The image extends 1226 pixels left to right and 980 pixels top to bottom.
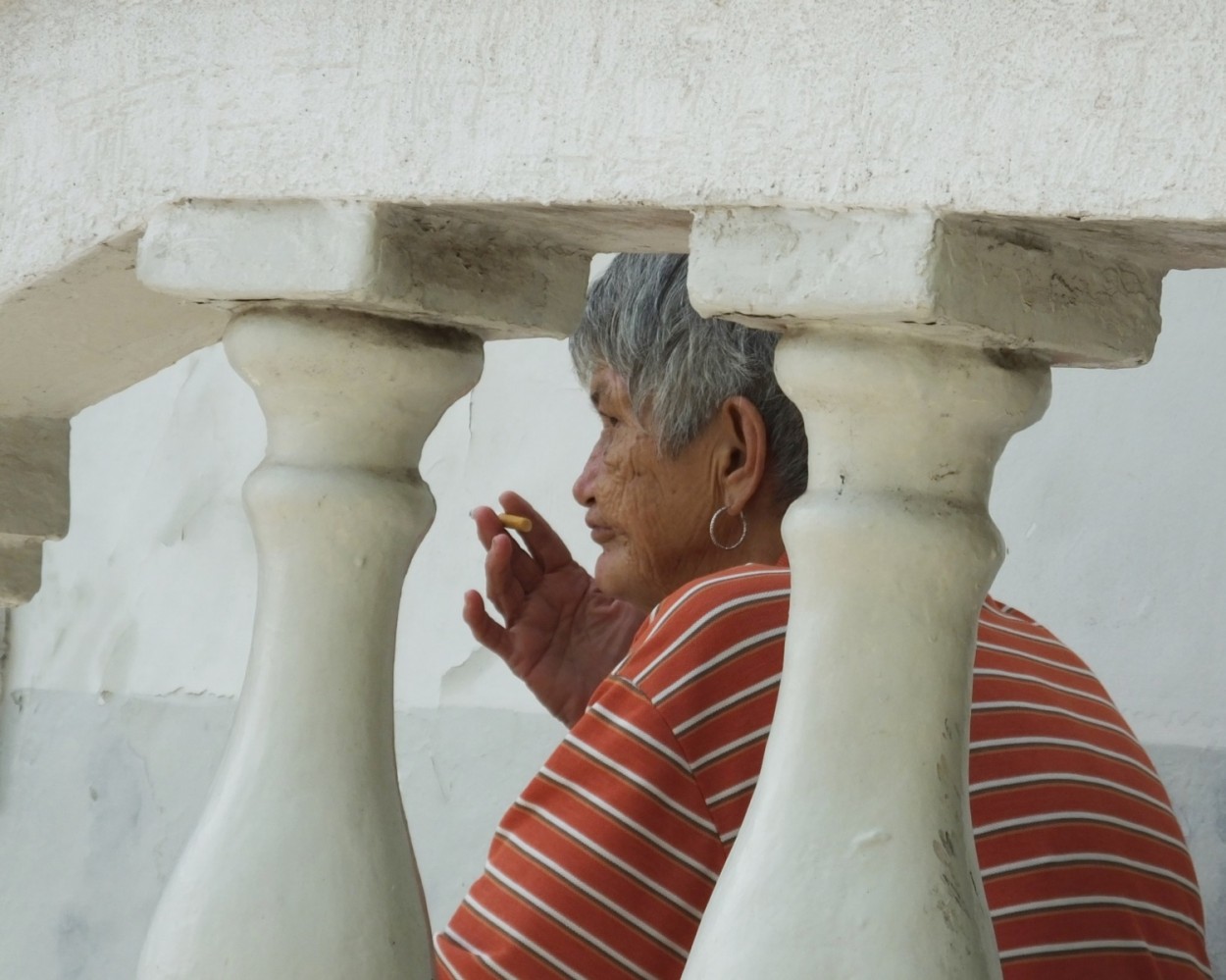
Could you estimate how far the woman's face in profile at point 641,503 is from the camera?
177cm

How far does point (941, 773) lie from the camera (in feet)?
2.68

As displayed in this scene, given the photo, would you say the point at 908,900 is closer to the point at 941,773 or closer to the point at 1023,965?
the point at 941,773

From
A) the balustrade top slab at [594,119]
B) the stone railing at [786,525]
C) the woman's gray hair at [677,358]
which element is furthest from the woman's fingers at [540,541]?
the stone railing at [786,525]

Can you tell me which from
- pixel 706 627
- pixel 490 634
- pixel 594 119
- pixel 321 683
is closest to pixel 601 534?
pixel 490 634

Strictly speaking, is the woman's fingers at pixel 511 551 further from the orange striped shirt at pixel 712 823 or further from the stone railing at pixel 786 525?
the stone railing at pixel 786 525

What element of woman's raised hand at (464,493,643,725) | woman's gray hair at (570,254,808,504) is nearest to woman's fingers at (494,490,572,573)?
woman's raised hand at (464,493,643,725)

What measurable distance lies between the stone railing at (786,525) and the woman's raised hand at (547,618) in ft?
2.95

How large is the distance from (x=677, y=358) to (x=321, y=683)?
32.6 inches

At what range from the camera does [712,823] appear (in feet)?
4.12

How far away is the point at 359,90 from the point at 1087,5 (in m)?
0.39

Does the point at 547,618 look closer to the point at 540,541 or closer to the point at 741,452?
the point at 540,541

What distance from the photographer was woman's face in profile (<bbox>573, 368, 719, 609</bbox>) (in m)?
1.77

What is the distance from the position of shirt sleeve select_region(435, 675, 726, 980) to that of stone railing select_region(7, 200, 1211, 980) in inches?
10.2

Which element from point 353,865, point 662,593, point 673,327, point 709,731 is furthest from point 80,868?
point 353,865
